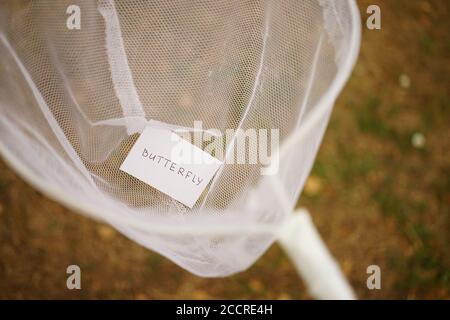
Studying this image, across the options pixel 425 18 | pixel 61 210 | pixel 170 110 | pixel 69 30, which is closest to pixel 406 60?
pixel 425 18

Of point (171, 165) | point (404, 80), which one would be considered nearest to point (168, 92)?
Result: point (171, 165)

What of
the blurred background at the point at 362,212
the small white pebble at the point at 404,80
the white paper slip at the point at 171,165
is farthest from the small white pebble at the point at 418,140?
the white paper slip at the point at 171,165

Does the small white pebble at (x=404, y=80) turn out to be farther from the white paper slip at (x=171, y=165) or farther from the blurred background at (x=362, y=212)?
the white paper slip at (x=171, y=165)

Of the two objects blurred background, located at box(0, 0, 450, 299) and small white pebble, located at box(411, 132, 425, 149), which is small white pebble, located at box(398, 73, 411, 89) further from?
small white pebble, located at box(411, 132, 425, 149)

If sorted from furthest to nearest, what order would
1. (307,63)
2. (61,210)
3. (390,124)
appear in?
(390,124) < (61,210) < (307,63)

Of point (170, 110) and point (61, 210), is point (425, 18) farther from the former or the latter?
point (61, 210)

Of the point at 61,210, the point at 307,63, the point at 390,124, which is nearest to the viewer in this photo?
the point at 307,63
